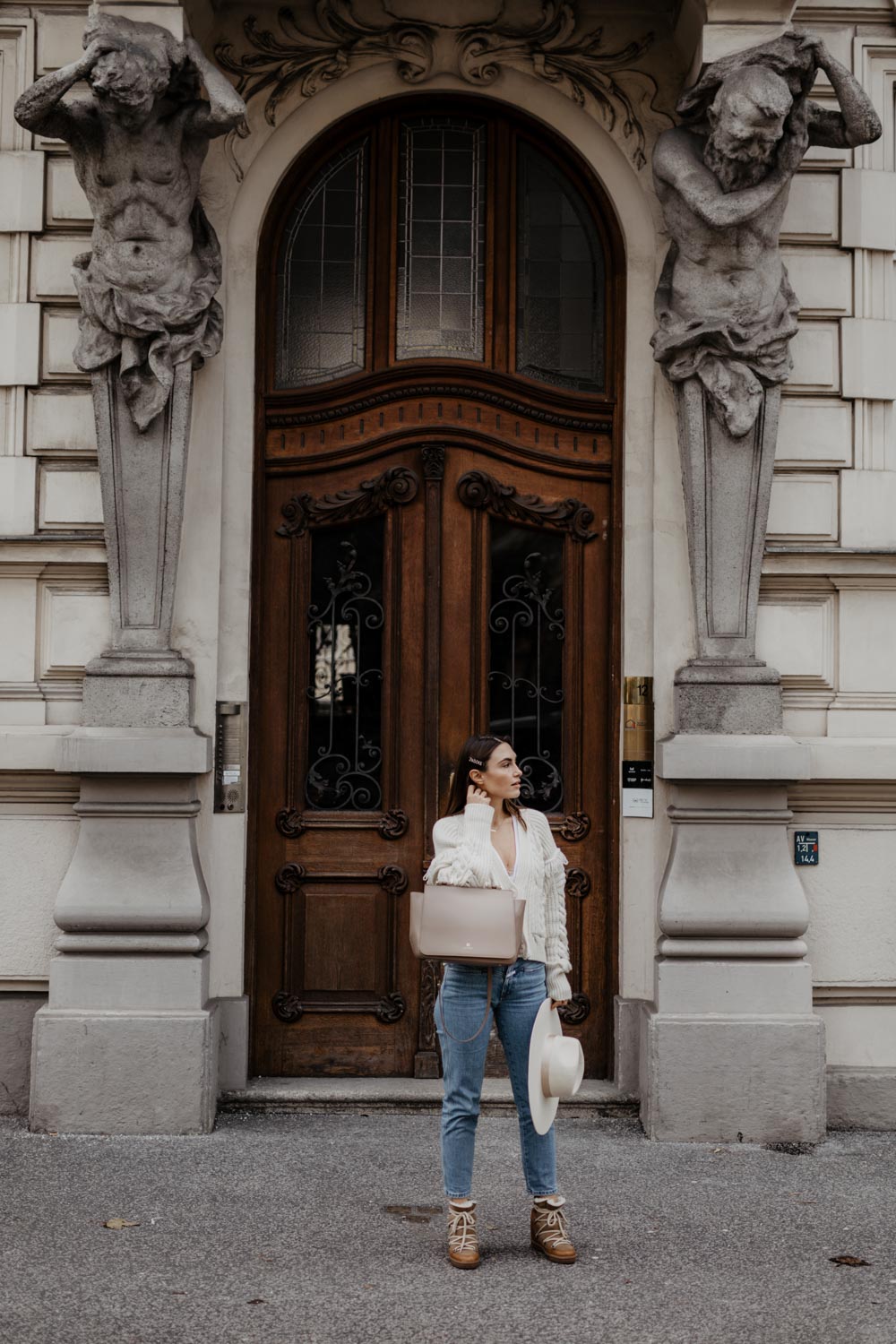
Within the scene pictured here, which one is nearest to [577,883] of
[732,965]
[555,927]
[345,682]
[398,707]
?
[732,965]

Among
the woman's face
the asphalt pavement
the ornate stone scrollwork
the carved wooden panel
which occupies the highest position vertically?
the ornate stone scrollwork

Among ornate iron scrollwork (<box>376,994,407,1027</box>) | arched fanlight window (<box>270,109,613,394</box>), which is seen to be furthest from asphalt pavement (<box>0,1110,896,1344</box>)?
arched fanlight window (<box>270,109,613,394</box>)

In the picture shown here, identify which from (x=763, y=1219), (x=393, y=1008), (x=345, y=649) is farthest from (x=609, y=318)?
(x=763, y=1219)

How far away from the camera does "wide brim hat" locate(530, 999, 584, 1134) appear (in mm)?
4551

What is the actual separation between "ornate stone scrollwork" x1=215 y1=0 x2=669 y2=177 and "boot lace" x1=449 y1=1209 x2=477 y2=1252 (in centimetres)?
473

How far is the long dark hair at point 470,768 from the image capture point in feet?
15.4

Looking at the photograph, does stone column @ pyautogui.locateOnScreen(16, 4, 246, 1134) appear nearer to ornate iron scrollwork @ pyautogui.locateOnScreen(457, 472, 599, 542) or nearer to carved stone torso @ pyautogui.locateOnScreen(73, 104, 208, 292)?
carved stone torso @ pyautogui.locateOnScreen(73, 104, 208, 292)

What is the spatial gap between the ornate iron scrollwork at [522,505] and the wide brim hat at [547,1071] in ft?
9.53

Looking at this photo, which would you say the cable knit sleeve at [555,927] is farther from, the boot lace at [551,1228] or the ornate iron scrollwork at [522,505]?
the ornate iron scrollwork at [522,505]

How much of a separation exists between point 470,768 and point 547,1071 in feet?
3.30

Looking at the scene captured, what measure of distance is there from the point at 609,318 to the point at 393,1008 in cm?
350

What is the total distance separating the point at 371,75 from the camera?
22.4 feet

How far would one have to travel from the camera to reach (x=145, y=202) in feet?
20.4

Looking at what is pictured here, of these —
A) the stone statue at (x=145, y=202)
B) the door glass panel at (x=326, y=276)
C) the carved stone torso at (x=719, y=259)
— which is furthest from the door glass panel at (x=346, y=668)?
the carved stone torso at (x=719, y=259)
